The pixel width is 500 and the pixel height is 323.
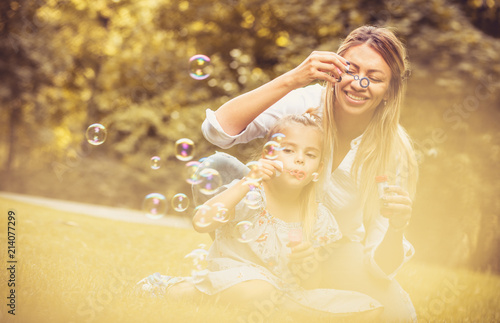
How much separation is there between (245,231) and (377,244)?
0.74 m

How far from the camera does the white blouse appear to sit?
2.77m

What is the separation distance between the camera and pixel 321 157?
268 centimetres

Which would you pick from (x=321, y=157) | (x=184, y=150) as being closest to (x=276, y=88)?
(x=321, y=157)

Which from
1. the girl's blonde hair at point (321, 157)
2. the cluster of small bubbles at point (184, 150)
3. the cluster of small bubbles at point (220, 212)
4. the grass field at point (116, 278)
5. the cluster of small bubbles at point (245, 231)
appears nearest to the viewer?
the grass field at point (116, 278)

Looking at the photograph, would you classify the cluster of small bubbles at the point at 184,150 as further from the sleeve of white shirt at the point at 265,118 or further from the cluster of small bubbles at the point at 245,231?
the cluster of small bubbles at the point at 245,231

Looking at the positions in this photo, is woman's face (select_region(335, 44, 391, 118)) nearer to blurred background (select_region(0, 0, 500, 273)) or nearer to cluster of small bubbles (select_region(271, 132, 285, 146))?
cluster of small bubbles (select_region(271, 132, 285, 146))

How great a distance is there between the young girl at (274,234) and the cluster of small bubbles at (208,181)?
0.48 feet

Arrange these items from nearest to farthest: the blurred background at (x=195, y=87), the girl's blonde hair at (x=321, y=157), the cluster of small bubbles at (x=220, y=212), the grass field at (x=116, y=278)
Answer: the grass field at (x=116, y=278) < the cluster of small bubbles at (x=220, y=212) < the girl's blonde hair at (x=321, y=157) < the blurred background at (x=195, y=87)

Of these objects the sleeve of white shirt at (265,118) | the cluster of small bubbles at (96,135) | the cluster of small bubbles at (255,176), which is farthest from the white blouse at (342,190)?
the cluster of small bubbles at (96,135)

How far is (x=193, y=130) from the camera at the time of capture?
→ 24.1ft

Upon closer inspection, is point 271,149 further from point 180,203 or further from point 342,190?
point 180,203

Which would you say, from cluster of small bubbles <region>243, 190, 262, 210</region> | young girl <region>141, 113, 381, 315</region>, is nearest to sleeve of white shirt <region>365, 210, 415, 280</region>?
young girl <region>141, 113, 381, 315</region>

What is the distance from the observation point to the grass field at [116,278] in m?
2.25

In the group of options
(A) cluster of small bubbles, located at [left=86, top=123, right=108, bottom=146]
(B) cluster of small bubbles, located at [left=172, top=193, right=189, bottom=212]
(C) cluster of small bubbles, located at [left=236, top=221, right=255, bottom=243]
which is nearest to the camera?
(C) cluster of small bubbles, located at [left=236, top=221, right=255, bottom=243]
